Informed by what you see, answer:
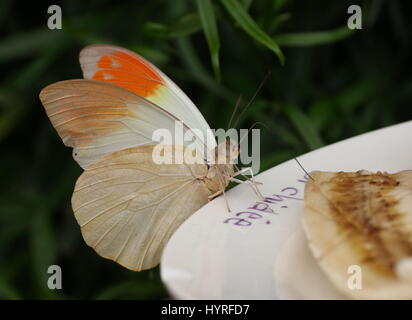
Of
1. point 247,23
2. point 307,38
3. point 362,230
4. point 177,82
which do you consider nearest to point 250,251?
point 362,230

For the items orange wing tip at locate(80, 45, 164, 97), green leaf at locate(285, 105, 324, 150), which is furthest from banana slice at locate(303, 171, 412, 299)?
green leaf at locate(285, 105, 324, 150)

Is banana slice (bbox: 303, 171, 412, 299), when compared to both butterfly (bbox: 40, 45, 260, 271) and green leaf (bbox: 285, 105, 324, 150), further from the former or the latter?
green leaf (bbox: 285, 105, 324, 150)

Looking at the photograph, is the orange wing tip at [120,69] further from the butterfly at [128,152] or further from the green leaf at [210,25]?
the green leaf at [210,25]

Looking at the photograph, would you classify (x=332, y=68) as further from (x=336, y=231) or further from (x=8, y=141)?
(x=336, y=231)

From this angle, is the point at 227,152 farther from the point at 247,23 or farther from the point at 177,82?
the point at 177,82

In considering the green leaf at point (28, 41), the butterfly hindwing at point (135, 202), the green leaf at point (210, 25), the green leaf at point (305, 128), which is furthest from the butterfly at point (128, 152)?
the green leaf at point (28, 41)
